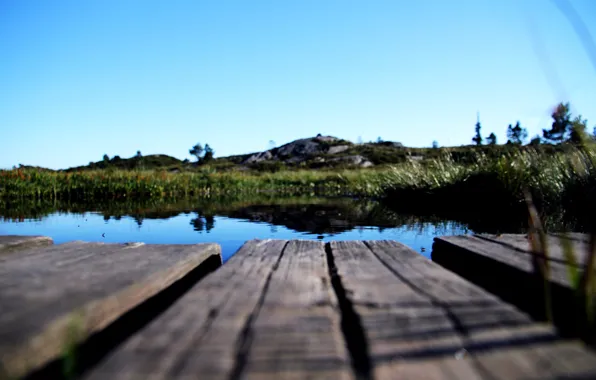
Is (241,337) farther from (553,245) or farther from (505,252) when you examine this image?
(553,245)

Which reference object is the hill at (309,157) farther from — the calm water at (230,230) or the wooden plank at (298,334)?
the wooden plank at (298,334)

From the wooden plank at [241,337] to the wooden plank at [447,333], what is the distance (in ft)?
0.36

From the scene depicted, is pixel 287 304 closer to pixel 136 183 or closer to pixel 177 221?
pixel 177 221

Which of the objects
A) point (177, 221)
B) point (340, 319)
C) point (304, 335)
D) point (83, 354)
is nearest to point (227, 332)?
point (304, 335)

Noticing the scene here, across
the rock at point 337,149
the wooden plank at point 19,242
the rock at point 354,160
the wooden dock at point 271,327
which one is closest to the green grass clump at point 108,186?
the wooden plank at point 19,242

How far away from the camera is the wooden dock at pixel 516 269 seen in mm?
1369

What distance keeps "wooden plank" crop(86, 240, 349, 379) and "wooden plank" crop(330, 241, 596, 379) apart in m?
0.11

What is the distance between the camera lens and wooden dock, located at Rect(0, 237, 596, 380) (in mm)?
860

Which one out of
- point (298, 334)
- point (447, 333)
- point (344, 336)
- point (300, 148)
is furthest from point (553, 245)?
point (300, 148)

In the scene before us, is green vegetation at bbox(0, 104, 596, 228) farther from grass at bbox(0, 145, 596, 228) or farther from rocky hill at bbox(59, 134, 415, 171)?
rocky hill at bbox(59, 134, 415, 171)

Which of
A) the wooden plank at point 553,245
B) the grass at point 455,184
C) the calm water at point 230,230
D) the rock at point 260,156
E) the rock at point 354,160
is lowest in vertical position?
the calm water at point 230,230

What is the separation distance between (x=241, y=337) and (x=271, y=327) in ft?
0.32

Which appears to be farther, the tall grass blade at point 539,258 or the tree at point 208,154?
the tree at point 208,154

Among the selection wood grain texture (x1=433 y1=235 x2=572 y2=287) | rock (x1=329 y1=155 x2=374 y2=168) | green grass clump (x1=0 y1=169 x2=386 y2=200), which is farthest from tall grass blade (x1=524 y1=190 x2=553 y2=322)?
rock (x1=329 y1=155 x2=374 y2=168)
